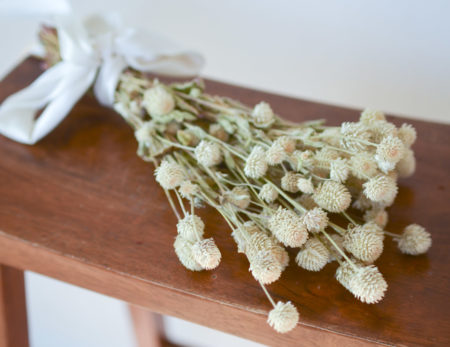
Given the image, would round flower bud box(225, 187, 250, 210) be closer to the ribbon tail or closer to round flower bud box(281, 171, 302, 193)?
round flower bud box(281, 171, 302, 193)

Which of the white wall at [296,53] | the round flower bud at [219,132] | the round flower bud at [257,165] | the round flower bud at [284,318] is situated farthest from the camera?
the white wall at [296,53]

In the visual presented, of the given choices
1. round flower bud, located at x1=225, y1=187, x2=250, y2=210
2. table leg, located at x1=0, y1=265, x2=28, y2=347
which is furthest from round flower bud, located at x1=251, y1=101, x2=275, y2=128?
table leg, located at x1=0, y1=265, x2=28, y2=347

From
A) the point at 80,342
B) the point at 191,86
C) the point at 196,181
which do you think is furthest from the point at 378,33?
the point at 80,342

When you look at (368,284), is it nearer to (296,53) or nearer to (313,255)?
(313,255)

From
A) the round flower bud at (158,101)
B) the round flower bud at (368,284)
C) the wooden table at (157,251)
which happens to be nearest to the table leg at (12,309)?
the wooden table at (157,251)

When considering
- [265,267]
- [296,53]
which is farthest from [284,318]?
[296,53]

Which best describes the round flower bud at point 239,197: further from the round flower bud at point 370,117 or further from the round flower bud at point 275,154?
the round flower bud at point 370,117

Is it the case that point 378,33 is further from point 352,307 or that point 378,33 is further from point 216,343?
point 216,343
